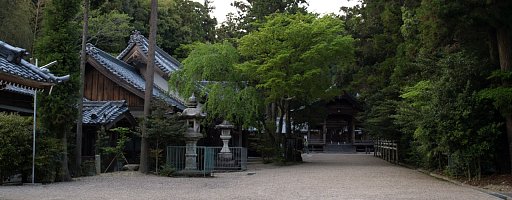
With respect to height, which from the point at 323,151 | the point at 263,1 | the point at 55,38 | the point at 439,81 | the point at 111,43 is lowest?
the point at 323,151

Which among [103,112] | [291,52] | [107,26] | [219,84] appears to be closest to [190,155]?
[103,112]

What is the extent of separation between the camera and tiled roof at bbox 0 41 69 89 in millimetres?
7882

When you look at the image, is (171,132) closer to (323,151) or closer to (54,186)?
(54,186)

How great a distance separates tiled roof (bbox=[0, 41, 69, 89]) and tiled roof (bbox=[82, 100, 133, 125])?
31.6 ft

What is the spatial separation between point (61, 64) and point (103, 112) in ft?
16.6

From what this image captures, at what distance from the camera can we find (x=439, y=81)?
50.9 feet

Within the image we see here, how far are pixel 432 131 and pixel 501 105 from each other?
9.73ft

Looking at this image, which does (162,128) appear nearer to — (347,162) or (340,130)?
(347,162)

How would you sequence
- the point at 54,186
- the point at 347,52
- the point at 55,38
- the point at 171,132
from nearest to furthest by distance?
the point at 54,186 → the point at 55,38 → the point at 171,132 → the point at 347,52

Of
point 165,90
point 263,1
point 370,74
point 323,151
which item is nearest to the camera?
point 165,90

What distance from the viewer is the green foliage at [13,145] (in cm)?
1221

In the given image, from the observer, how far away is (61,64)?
14.4 metres

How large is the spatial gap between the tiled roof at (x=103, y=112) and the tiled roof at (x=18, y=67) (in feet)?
31.6

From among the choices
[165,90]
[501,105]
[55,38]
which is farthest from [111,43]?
[501,105]
